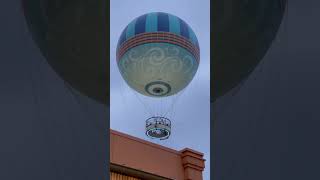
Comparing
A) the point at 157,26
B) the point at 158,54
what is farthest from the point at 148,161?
the point at 158,54

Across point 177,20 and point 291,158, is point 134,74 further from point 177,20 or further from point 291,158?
point 291,158

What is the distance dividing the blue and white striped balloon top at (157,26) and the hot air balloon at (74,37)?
409 inches

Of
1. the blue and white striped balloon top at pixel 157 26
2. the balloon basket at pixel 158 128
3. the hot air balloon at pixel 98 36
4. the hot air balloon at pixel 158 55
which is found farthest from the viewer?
the balloon basket at pixel 158 128

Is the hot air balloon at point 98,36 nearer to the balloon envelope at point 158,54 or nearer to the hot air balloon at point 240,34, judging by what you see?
the hot air balloon at point 240,34

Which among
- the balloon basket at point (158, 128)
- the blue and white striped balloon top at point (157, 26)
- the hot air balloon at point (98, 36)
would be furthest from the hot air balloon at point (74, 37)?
the balloon basket at point (158, 128)

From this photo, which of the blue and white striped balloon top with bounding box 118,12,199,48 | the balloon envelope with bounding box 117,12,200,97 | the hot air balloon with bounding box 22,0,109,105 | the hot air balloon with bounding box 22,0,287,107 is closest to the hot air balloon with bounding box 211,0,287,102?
the hot air balloon with bounding box 22,0,287,107

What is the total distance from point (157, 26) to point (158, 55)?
1.49 m

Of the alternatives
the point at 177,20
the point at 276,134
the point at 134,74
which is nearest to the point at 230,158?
the point at 276,134

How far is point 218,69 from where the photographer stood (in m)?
6.58

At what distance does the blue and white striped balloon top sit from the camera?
1756 cm

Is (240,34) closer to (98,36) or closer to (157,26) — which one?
(98,36)

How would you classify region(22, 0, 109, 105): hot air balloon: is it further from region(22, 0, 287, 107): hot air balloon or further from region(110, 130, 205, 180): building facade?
region(110, 130, 205, 180): building facade

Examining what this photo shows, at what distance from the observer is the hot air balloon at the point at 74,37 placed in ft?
21.5

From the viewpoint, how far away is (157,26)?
17.7 metres
